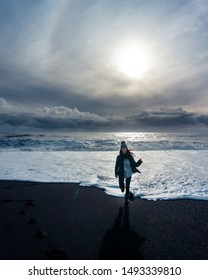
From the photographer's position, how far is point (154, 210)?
725cm

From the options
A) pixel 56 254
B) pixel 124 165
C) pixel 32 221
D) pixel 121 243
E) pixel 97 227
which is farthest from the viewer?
pixel 124 165

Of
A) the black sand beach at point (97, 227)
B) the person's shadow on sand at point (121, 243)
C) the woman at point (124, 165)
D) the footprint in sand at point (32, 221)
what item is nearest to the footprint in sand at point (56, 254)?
the black sand beach at point (97, 227)

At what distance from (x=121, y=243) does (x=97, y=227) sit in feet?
3.20

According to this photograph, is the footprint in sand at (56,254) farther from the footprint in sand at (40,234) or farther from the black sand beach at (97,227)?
the footprint in sand at (40,234)

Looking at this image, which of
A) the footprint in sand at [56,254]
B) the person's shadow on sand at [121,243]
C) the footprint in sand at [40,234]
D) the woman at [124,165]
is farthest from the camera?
the woman at [124,165]

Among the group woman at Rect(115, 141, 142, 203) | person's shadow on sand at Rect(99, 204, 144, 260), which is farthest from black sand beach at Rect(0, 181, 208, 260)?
woman at Rect(115, 141, 142, 203)

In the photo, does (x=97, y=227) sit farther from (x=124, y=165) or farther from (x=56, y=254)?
(x=124, y=165)

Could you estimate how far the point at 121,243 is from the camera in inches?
205

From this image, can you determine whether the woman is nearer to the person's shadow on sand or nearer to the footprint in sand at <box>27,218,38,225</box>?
the person's shadow on sand

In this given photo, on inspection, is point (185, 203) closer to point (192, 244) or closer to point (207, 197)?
point (207, 197)

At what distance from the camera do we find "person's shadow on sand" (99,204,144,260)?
4.66m

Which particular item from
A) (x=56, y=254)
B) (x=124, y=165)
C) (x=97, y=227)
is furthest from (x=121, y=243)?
(x=124, y=165)

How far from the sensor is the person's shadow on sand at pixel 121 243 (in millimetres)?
4664
